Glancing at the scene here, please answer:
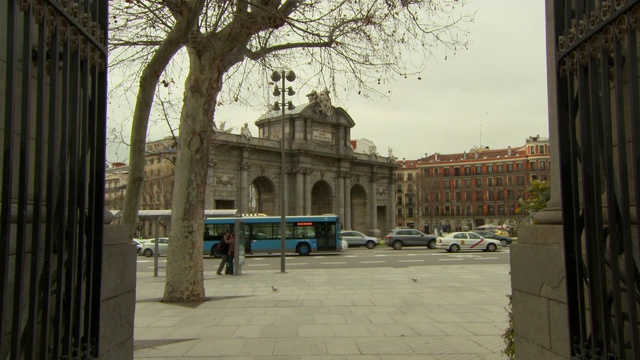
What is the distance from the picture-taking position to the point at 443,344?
7.40m

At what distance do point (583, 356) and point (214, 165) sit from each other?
45336mm

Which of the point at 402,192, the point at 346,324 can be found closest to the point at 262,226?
the point at 346,324

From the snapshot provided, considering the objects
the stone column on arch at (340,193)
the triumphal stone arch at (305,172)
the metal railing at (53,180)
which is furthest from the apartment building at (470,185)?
the metal railing at (53,180)

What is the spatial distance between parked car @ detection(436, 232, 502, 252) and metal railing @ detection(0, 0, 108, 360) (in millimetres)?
35729

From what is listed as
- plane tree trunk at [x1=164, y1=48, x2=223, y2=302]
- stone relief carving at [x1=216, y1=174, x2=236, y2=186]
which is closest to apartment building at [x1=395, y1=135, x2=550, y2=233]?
stone relief carving at [x1=216, y1=174, x2=236, y2=186]

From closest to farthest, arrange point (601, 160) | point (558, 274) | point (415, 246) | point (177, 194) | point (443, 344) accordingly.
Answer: point (601, 160), point (558, 274), point (443, 344), point (177, 194), point (415, 246)

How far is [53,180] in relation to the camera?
11.0ft

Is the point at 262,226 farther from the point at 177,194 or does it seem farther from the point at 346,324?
the point at 346,324

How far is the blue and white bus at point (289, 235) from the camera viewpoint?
117 ft

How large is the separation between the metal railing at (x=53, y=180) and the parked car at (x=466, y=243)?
35729mm

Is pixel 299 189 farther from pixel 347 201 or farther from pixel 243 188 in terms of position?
pixel 347 201

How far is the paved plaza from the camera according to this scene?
23.0 feet

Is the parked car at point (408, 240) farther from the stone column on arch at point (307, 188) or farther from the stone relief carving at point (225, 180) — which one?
the stone relief carving at point (225, 180)

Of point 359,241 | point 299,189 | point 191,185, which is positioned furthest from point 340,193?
point 191,185
